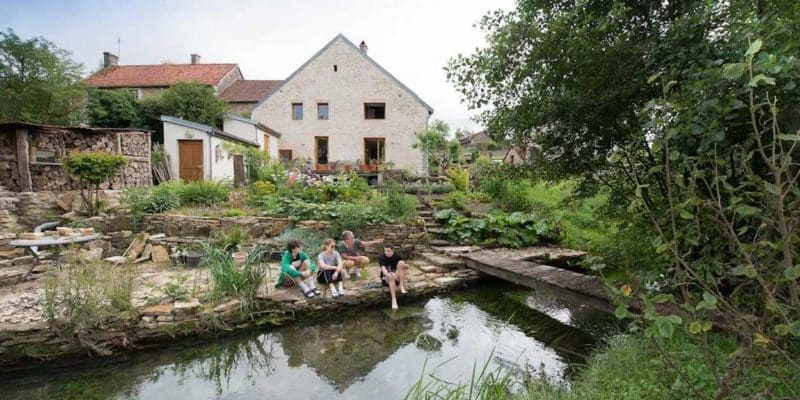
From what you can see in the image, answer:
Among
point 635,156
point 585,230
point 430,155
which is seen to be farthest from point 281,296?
A: point 430,155

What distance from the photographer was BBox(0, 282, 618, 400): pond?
11.8 ft

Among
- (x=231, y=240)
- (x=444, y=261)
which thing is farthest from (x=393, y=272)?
(x=231, y=240)

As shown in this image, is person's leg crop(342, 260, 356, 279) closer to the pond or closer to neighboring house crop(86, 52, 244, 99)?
the pond

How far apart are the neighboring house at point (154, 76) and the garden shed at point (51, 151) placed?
11.5 m

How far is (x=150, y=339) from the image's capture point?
4.36 meters

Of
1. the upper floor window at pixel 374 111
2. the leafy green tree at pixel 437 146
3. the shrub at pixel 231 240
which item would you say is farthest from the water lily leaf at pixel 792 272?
the upper floor window at pixel 374 111

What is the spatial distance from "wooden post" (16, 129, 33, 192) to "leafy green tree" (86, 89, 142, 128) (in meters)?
9.81

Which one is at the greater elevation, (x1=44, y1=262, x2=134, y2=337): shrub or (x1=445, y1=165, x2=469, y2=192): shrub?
(x1=445, y1=165, x2=469, y2=192): shrub

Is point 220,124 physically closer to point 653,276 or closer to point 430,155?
point 430,155

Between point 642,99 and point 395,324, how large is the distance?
388 centimetres

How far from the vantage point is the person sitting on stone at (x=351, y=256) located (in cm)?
635

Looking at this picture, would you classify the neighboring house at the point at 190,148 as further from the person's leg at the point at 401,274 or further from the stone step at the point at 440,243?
the person's leg at the point at 401,274

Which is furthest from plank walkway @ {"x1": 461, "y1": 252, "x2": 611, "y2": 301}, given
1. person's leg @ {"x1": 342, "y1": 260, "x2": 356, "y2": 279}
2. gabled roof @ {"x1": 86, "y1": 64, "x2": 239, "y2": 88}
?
gabled roof @ {"x1": 86, "y1": 64, "x2": 239, "y2": 88}

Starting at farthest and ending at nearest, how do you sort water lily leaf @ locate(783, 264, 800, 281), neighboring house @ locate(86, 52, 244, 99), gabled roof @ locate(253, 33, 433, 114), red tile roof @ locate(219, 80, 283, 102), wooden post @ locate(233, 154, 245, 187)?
1. red tile roof @ locate(219, 80, 283, 102)
2. neighboring house @ locate(86, 52, 244, 99)
3. gabled roof @ locate(253, 33, 433, 114)
4. wooden post @ locate(233, 154, 245, 187)
5. water lily leaf @ locate(783, 264, 800, 281)
